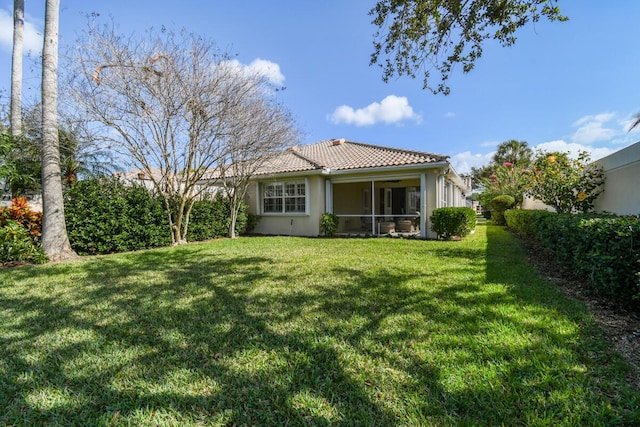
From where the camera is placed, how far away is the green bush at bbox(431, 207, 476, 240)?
1187 cm

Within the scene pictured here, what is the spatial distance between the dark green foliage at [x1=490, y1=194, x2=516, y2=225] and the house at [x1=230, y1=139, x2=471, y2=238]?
6106 millimetres

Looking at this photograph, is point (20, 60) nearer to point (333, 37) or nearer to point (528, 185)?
point (333, 37)

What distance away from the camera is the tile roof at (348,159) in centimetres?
1327

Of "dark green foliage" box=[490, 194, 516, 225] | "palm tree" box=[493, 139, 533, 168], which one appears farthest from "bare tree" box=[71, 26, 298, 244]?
"palm tree" box=[493, 139, 533, 168]

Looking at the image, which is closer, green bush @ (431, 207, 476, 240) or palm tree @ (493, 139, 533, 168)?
green bush @ (431, 207, 476, 240)

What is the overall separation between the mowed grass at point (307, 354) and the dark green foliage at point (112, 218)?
366cm

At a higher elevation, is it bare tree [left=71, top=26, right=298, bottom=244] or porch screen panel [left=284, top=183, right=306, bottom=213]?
bare tree [left=71, top=26, right=298, bottom=244]

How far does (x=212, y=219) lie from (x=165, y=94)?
575cm

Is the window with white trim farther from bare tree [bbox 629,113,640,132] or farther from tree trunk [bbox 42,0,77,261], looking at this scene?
bare tree [bbox 629,113,640,132]

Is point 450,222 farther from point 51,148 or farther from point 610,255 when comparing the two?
point 51,148

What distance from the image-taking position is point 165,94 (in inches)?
387

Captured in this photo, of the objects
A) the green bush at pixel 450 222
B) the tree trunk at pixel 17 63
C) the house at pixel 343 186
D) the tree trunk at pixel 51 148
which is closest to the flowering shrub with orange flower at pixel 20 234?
the tree trunk at pixel 51 148

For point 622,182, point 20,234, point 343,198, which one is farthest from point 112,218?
point 622,182

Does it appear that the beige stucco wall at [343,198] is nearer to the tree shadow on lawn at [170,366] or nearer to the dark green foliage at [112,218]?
the dark green foliage at [112,218]
